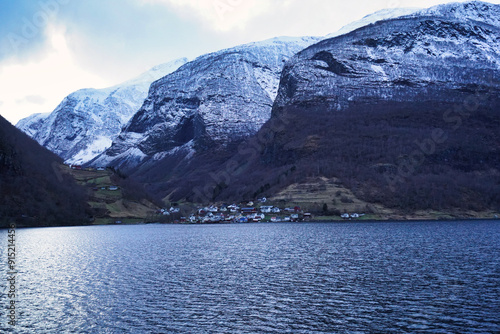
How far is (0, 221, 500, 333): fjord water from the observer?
138ft

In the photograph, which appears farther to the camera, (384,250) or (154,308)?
(384,250)

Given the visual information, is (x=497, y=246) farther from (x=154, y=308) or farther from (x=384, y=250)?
(x=154, y=308)

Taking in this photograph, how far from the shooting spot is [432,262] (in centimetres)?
7531

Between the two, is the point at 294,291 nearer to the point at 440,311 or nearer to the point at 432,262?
the point at 440,311

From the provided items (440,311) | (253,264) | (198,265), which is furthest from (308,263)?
(440,311)

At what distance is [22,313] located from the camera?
1874 inches

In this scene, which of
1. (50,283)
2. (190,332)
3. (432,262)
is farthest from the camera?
(432,262)

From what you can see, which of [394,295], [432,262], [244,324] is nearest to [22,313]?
[244,324]

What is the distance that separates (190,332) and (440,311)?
2539 cm

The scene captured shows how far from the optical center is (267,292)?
182 feet

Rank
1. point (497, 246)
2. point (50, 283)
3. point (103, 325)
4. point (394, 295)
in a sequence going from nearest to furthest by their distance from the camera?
point (103, 325)
point (394, 295)
point (50, 283)
point (497, 246)

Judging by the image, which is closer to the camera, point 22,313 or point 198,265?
point 22,313

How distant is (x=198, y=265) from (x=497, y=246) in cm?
6541

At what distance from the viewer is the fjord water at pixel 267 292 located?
41969 mm
